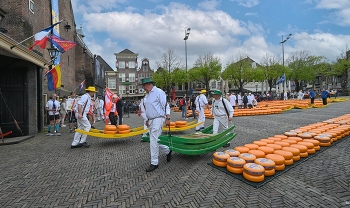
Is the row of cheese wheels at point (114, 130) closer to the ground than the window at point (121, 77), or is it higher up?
closer to the ground

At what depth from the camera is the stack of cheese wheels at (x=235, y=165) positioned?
4559 millimetres

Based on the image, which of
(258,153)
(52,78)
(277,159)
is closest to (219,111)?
(258,153)

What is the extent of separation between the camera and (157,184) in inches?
167

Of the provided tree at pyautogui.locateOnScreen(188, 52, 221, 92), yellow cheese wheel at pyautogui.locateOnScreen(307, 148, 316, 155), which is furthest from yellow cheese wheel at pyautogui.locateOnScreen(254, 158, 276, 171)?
tree at pyautogui.locateOnScreen(188, 52, 221, 92)

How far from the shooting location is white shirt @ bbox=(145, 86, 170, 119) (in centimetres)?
519

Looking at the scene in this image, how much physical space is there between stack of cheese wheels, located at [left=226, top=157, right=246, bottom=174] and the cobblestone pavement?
0.64 ft

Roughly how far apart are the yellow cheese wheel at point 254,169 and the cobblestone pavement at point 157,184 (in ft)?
0.84

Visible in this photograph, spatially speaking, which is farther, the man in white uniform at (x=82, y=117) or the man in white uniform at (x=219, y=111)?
the man in white uniform at (x=82, y=117)

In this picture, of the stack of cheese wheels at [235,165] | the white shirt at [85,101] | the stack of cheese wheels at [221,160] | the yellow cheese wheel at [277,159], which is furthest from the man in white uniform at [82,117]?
the yellow cheese wheel at [277,159]

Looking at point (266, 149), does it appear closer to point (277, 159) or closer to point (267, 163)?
point (277, 159)

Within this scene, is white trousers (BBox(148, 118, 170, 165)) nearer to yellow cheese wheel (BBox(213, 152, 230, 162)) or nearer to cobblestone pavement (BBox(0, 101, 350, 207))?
cobblestone pavement (BBox(0, 101, 350, 207))

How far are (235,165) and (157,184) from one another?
167 centimetres

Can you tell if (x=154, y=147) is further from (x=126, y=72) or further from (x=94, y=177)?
(x=126, y=72)

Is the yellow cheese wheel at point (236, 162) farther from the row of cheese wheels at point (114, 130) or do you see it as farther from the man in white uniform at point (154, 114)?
the row of cheese wheels at point (114, 130)
